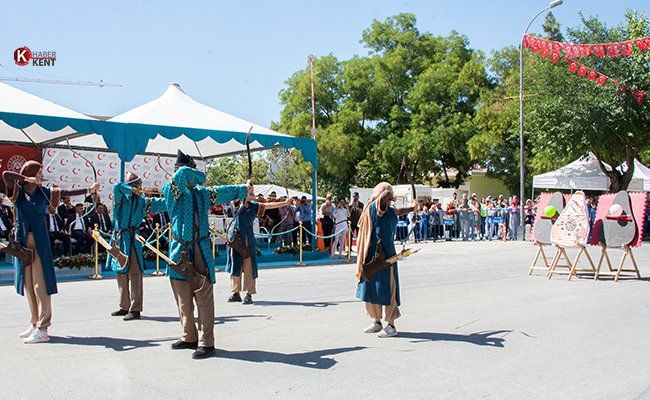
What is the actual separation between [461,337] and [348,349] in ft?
4.45

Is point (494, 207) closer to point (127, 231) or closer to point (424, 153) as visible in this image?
point (424, 153)

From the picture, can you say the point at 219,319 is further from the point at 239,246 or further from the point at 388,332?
the point at 388,332

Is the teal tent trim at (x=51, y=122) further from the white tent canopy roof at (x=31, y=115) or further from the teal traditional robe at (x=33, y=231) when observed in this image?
the teal traditional robe at (x=33, y=231)

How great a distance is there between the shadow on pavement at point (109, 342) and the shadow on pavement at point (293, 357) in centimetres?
85

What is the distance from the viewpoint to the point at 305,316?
704 cm

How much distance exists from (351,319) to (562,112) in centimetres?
1859

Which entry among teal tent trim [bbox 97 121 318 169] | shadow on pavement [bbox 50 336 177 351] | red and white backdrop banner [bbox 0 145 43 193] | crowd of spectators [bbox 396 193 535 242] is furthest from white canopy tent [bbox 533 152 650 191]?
shadow on pavement [bbox 50 336 177 351]

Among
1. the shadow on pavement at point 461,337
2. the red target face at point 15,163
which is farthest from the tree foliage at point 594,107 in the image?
the red target face at point 15,163

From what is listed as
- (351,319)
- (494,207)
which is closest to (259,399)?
(351,319)

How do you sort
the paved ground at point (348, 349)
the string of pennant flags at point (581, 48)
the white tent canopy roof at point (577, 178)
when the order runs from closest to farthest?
the paved ground at point (348, 349), the string of pennant flags at point (581, 48), the white tent canopy roof at point (577, 178)

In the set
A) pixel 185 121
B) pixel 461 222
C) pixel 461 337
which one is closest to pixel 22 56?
pixel 185 121

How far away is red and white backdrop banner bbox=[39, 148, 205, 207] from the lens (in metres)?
16.7

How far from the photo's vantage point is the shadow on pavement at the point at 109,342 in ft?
18.1

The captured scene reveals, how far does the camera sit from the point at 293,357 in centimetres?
507
